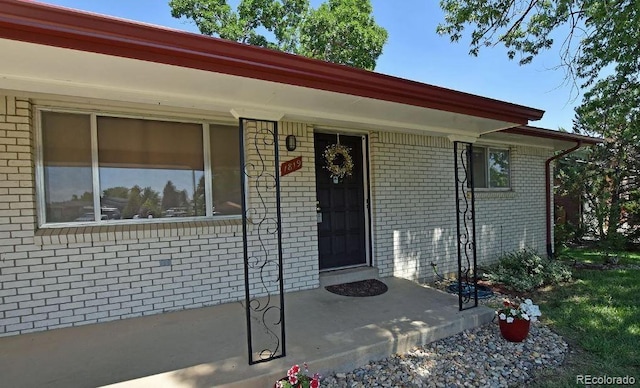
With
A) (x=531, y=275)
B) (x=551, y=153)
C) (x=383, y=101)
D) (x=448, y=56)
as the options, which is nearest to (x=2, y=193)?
(x=383, y=101)

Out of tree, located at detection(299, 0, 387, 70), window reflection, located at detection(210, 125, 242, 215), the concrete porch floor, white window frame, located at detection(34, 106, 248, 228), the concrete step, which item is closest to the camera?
the concrete porch floor

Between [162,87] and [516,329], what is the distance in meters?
3.68

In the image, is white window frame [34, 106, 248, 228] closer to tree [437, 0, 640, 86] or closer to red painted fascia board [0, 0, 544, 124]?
red painted fascia board [0, 0, 544, 124]

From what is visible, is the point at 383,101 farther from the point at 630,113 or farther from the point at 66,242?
the point at 630,113

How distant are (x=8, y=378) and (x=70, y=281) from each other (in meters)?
1.09

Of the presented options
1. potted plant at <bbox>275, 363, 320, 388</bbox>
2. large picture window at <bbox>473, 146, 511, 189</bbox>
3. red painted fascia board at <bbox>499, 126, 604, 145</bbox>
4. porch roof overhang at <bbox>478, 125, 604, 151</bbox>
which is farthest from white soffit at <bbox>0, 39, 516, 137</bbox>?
large picture window at <bbox>473, 146, 511, 189</bbox>

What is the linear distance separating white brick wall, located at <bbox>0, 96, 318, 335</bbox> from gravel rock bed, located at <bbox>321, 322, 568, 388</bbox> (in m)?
1.86

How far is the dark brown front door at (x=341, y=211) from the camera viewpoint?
4902mm

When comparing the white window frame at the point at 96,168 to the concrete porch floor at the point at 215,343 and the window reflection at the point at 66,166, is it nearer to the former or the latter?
the window reflection at the point at 66,166

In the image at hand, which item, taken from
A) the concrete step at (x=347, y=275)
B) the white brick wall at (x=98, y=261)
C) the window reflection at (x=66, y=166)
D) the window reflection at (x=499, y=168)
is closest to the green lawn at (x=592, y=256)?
the window reflection at (x=499, y=168)

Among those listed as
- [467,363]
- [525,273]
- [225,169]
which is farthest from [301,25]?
[467,363]

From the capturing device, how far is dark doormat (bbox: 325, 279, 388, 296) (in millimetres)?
4316

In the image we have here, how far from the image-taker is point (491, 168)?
670cm

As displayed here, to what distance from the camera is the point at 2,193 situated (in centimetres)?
313
